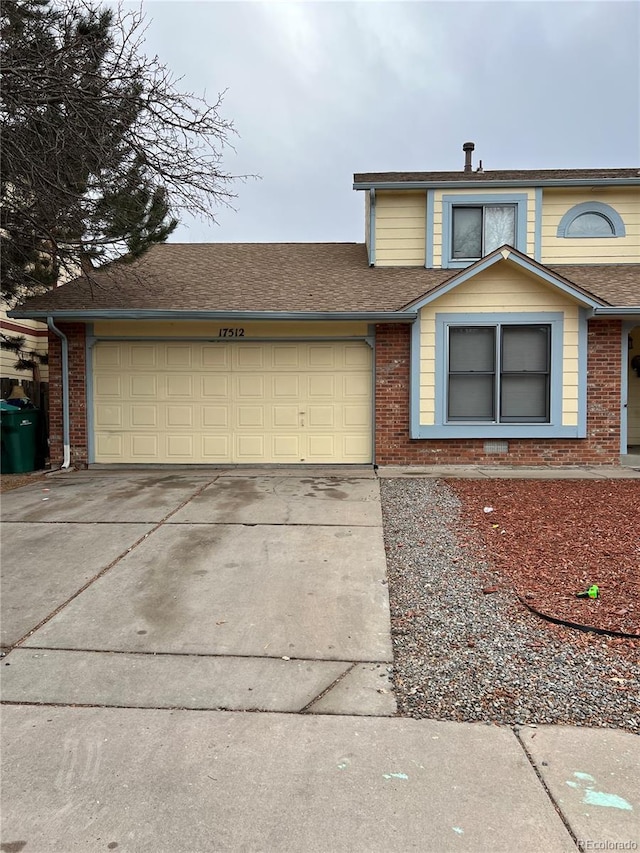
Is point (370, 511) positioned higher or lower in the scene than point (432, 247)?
lower

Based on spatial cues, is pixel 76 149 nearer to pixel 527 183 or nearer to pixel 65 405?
pixel 65 405

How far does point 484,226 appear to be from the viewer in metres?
10.6

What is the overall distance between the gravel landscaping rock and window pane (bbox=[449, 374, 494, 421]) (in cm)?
497

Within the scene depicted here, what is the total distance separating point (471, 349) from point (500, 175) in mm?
4031

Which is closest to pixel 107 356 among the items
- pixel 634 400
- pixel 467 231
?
pixel 467 231

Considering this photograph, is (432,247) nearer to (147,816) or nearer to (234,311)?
(234,311)

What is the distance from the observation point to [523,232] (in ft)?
34.6

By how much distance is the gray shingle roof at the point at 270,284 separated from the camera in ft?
30.7

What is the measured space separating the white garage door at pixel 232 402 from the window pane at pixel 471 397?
4.82ft

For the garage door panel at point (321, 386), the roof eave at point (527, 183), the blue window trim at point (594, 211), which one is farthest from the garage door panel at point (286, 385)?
the blue window trim at point (594, 211)

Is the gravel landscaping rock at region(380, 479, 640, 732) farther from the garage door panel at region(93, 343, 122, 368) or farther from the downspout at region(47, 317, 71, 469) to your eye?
the downspout at region(47, 317, 71, 469)

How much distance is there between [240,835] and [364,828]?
1.48 feet

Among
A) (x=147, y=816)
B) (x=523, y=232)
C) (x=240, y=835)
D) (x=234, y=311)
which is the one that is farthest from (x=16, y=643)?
(x=523, y=232)

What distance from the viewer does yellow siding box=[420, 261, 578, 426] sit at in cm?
922
